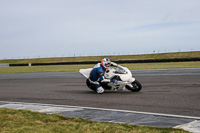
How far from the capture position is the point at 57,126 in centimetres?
602

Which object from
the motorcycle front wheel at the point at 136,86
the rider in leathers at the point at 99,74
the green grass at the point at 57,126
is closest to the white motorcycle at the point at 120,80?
the motorcycle front wheel at the point at 136,86

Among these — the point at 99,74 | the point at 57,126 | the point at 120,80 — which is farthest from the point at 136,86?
the point at 57,126

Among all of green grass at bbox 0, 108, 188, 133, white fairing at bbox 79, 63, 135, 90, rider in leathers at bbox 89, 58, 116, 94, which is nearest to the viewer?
green grass at bbox 0, 108, 188, 133

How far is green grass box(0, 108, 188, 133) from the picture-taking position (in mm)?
5570

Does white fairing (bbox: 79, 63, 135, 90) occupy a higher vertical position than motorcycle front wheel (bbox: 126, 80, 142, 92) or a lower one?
higher

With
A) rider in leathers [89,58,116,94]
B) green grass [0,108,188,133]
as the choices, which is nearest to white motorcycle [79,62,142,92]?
rider in leathers [89,58,116,94]

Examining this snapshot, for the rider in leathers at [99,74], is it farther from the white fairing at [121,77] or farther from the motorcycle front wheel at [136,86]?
the motorcycle front wheel at [136,86]

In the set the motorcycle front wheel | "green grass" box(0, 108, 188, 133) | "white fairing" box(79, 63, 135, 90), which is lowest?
"green grass" box(0, 108, 188, 133)

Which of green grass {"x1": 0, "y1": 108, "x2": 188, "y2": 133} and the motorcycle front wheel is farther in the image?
the motorcycle front wheel

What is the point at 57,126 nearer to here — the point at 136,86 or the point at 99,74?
the point at 99,74

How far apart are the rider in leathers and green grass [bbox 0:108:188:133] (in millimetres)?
5264

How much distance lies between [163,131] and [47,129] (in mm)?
A: 2258

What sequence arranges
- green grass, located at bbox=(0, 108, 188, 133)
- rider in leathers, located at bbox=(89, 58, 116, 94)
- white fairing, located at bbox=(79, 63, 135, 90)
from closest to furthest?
green grass, located at bbox=(0, 108, 188, 133) < white fairing, located at bbox=(79, 63, 135, 90) < rider in leathers, located at bbox=(89, 58, 116, 94)

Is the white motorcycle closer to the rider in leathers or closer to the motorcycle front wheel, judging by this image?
the motorcycle front wheel
